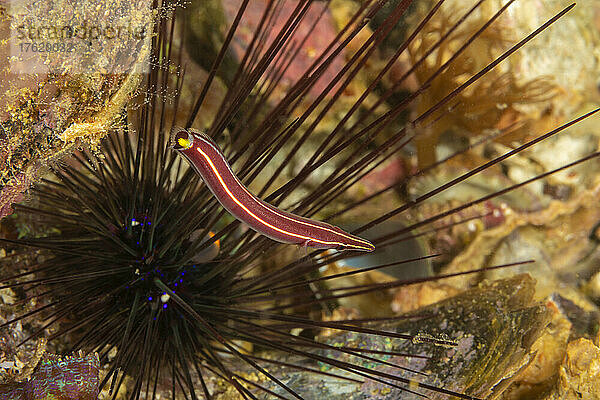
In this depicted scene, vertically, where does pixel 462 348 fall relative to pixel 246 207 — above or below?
below

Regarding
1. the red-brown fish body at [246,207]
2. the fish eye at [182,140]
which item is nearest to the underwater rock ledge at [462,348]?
the red-brown fish body at [246,207]

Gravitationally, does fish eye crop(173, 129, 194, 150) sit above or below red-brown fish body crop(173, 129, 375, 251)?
above

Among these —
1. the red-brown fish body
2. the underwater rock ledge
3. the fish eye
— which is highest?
the fish eye

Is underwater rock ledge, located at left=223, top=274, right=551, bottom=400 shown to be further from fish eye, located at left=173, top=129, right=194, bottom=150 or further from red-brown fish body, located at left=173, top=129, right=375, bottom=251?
fish eye, located at left=173, top=129, right=194, bottom=150

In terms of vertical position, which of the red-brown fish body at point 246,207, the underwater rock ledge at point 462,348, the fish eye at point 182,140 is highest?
the fish eye at point 182,140

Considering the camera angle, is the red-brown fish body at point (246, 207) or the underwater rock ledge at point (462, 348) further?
the underwater rock ledge at point (462, 348)

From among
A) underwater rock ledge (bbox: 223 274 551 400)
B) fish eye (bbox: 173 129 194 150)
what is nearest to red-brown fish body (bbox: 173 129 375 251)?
fish eye (bbox: 173 129 194 150)

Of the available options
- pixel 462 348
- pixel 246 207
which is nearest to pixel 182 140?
pixel 246 207

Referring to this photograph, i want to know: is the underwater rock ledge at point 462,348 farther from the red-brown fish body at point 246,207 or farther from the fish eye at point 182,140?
the fish eye at point 182,140

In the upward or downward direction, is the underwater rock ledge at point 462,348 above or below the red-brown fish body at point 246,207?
below

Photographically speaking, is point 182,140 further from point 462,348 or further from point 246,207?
point 462,348
